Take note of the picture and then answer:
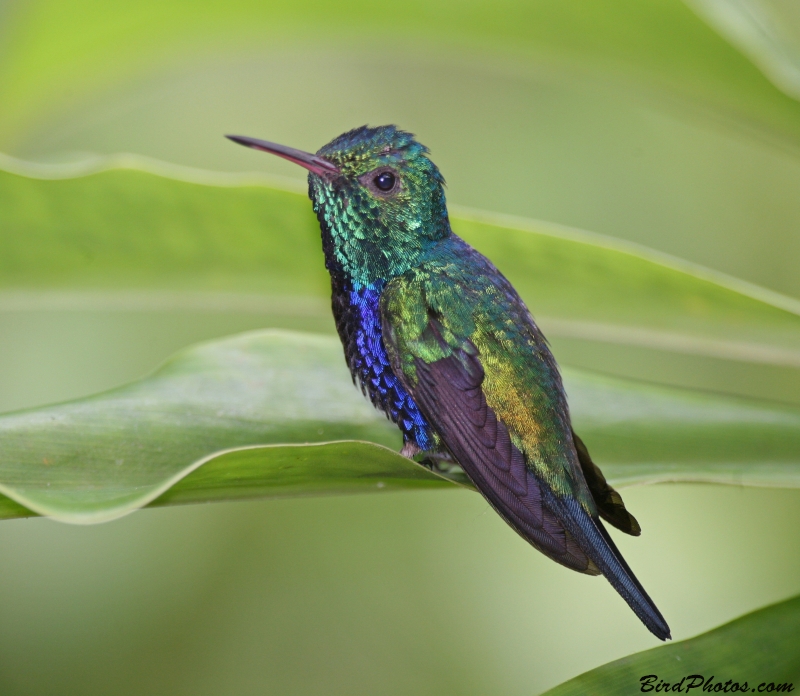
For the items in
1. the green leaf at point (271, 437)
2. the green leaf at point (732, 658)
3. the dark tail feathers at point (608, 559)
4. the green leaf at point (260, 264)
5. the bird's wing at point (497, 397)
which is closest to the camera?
the green leaf at point (271, 437)

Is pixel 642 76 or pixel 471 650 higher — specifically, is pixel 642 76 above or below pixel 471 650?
above

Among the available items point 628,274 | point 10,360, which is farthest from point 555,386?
point 10,360

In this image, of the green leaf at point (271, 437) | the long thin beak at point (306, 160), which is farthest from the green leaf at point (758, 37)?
the long thin beak at point (306, 160)

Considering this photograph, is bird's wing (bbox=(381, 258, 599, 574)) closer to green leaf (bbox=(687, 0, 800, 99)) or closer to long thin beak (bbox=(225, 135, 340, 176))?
long thin beak (bbox=(225, 135, 340, 176))

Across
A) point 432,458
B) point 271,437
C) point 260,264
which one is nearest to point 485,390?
point 432,458

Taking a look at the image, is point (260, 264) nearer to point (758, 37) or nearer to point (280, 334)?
point (280, 334)

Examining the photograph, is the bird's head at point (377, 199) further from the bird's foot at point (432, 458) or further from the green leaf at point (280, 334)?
the bird's foot at point (432, 458)

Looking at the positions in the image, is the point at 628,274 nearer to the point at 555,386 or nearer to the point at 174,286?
the point at 555,386
